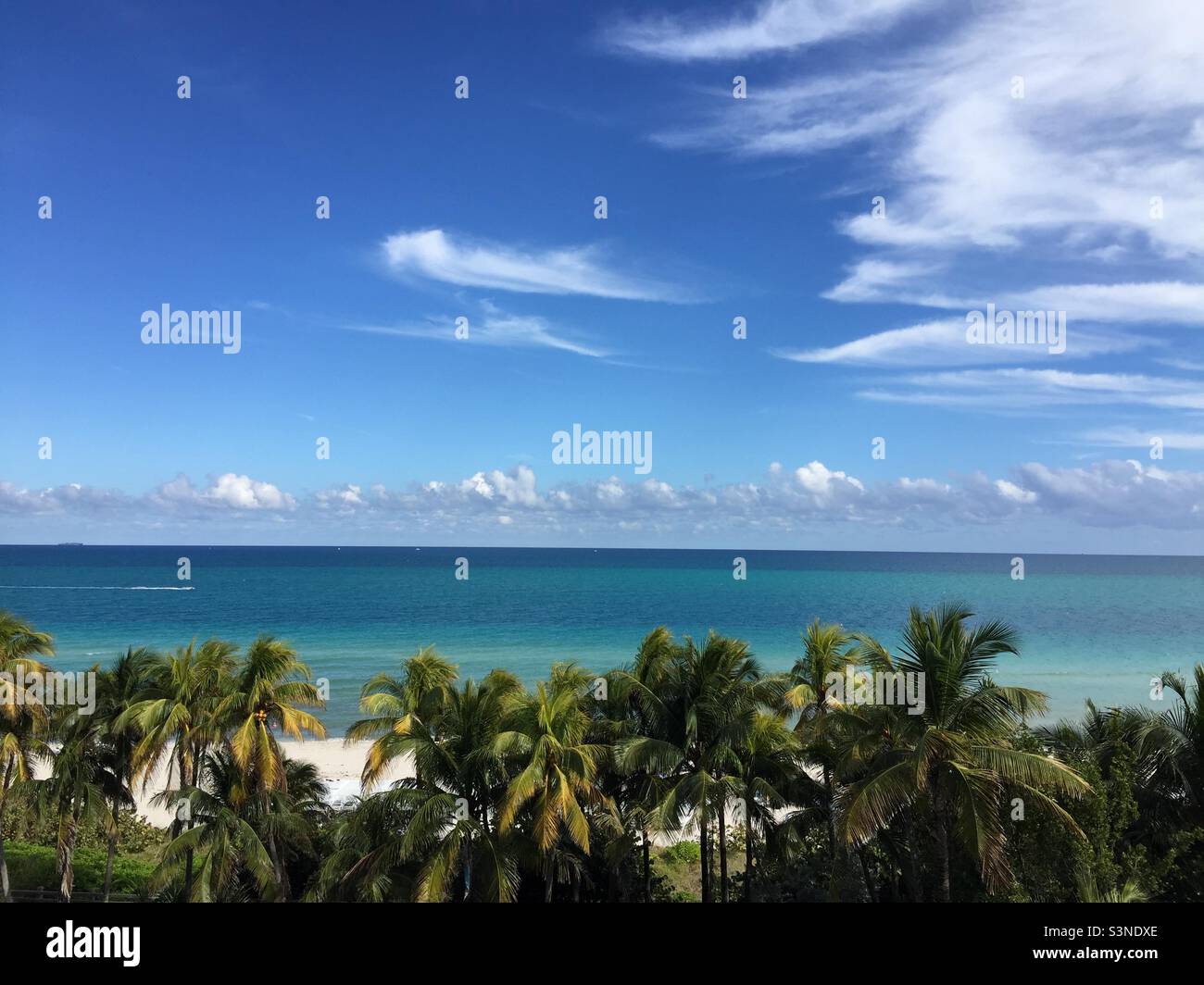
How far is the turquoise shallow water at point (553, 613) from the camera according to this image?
63281 millimetres

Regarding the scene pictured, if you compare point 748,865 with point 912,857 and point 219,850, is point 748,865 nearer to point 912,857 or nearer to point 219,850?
point 912,857

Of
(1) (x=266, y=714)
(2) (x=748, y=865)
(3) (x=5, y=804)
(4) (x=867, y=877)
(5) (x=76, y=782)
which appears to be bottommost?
(2) (x=748, y=865)

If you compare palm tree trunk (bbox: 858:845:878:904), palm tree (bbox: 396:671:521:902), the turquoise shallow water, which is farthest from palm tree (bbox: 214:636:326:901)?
the turquoise shallow water

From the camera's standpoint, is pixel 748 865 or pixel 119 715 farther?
pixel 119 715

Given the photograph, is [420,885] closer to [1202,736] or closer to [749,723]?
[749,723]

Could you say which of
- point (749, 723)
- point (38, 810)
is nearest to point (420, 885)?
point (749, 723)

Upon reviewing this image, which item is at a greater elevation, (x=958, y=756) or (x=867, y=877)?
(x=958, y=756)

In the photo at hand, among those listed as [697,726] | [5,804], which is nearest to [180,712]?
[5,804]

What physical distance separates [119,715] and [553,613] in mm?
75742

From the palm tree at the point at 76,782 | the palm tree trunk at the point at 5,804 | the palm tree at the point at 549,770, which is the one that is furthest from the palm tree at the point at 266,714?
the palm tree at the point at 549,770

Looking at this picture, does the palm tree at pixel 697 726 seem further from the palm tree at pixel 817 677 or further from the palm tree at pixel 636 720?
the palm tree at pixel 817 677

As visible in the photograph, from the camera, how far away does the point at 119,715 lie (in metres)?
18.8

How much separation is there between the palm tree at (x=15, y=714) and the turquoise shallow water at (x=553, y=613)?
79.9ft

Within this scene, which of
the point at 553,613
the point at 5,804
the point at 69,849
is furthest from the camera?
the point at 553,613
